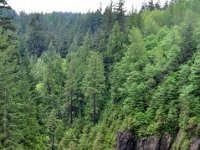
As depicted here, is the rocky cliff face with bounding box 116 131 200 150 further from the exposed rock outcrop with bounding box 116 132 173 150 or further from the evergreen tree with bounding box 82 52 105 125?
the evergreen tree with bounding box 82 52 105 125

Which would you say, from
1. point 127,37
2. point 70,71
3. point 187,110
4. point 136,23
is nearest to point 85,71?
point 70,71

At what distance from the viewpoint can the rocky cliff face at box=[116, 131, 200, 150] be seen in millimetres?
47897

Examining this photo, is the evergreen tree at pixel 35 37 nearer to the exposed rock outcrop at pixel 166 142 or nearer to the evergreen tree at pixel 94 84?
the evergreen tree at pixel 94 84

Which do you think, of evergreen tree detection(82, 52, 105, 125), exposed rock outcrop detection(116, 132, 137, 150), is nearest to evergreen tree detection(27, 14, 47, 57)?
evergreen tree detection(82, 52, 105, 125)

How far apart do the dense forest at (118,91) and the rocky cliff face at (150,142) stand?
0.47 ft

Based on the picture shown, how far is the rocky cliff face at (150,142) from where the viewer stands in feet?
157

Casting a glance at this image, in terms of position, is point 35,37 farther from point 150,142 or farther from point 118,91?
point 150,142

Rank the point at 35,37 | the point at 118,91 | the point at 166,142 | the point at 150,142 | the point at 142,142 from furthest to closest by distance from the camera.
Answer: the point at 35,37
the point at 118,91
the point at 142,142
the point at 150,142
the point at 166,142

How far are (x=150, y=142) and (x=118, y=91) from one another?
53.7 ft

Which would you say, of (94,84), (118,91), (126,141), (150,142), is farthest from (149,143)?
(94,84)

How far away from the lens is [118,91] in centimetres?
6762

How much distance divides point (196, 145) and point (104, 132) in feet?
69.6

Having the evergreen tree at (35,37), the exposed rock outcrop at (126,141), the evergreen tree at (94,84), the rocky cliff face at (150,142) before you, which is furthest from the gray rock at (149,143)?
the evergreen tree at (35,37)

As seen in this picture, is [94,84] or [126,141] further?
[94,84]
